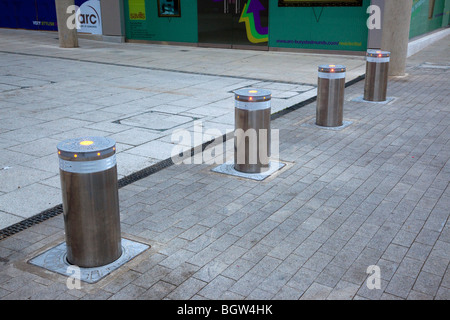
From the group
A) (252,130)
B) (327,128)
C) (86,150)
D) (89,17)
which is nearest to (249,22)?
(89,17)

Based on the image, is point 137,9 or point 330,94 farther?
point 137,9

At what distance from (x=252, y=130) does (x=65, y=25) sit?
1512cm

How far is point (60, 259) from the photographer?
165 inches

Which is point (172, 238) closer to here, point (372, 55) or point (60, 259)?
point (60, 259)

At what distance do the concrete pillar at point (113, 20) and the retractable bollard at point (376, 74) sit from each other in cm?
1382

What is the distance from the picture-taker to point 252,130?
6.00m

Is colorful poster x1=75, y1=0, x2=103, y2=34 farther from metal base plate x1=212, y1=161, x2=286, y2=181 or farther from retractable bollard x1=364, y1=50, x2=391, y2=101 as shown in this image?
metal base plate x1=212, y1=161, x2=286, y2=181

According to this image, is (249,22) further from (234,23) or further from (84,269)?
(84,269)

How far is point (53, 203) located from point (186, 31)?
1563 cm

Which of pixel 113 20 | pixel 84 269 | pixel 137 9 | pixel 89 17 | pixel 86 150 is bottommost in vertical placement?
pixel 84 269

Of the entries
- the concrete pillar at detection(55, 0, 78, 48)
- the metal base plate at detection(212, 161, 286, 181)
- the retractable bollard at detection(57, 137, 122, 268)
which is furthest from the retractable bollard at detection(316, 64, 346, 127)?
the concrete pillar at detection(55, 0, 78, 48)

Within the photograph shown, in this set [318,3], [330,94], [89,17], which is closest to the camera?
[330,94]

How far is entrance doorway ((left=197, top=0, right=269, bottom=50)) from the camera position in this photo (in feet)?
59.1
